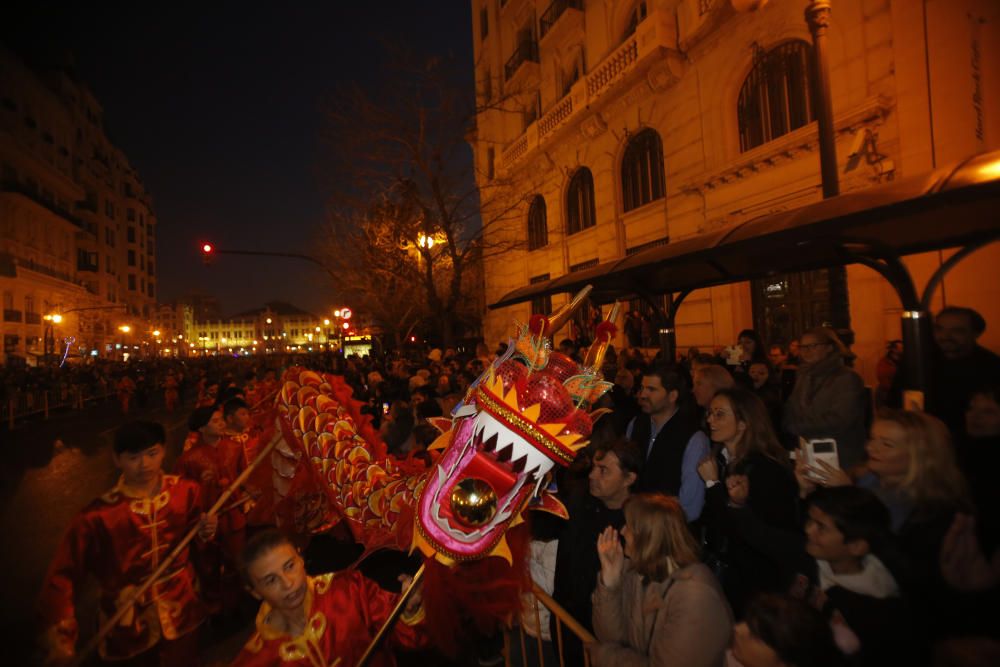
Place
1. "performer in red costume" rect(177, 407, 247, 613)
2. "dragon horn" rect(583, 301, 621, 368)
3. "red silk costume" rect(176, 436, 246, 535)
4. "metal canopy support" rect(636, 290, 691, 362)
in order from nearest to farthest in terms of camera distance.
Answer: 1. "dragon horn" rect(583, 301, 621, 368)
2. "performer in red costume" rect(177, 407, 247, 613)
3. "red silk costume" rect(176, 436, 246, 535)
4. "metal canopy support" rect(636, 290, 691, 362)

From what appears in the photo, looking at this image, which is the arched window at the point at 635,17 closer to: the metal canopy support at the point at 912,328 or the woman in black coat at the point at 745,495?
the metal canopy support at the point at 912,328

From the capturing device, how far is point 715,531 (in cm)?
306

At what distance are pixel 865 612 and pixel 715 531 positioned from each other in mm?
1230

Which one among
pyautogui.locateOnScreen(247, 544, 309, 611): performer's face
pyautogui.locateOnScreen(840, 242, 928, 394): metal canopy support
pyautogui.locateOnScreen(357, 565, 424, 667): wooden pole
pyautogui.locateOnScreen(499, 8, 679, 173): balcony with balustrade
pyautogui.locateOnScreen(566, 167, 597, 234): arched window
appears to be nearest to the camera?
pyautogui.locateOnScreen(247, 544, 309, 611): performer's face

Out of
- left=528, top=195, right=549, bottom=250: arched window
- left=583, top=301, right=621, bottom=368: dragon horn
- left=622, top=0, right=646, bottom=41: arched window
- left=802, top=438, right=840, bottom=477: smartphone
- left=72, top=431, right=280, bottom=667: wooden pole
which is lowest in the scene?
left=72, top=431, right=280, bottom=667: wooden pole

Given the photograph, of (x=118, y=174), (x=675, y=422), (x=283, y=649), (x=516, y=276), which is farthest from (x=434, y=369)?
(x=118, y=174)

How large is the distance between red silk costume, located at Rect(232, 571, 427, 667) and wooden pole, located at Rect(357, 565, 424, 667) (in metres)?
0.11

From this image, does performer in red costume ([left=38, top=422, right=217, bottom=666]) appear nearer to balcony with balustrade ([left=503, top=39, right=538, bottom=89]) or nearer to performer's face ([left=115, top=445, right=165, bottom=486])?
performer's face ([left=115, top=445, right=165, bottom=486])

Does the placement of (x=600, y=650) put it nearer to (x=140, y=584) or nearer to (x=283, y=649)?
(x=283, y=649)

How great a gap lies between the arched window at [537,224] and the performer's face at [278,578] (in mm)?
18369

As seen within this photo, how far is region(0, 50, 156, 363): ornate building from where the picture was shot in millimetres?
31453

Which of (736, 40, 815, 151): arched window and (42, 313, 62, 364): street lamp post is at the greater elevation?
(736, 40, 815, 151): arched window

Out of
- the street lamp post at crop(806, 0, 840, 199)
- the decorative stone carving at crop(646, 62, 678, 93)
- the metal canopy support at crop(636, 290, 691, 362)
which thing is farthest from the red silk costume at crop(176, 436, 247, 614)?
the decorative stone carving at crop(646, 62, 678, 93)

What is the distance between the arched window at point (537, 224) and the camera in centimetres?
1997
